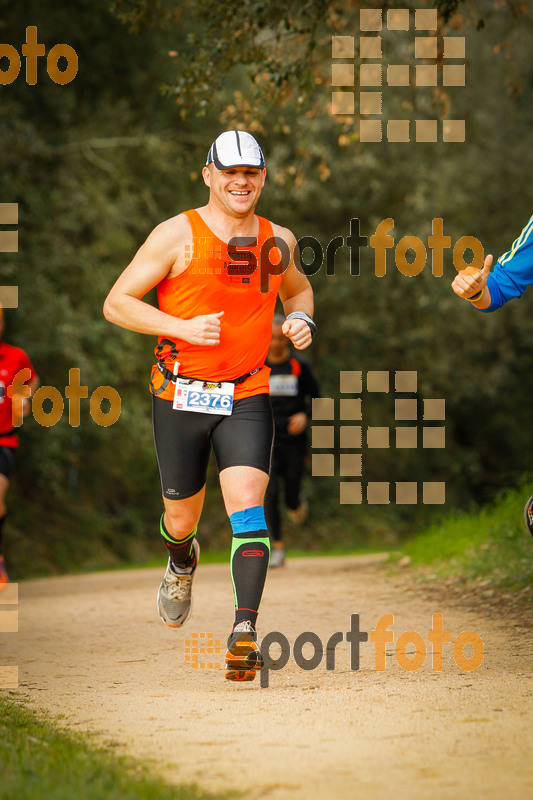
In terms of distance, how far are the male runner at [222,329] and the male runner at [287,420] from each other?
5.10 metres

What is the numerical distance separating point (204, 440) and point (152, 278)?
0.85m

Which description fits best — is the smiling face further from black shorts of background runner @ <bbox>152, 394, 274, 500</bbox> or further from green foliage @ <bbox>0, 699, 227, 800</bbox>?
green foliage @ <bbox>0, 699, 227, 800</bbox>

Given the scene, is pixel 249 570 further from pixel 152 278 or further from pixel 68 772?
pixel 68 772

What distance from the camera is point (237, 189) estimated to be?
4953mm

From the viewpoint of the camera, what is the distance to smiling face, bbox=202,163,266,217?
4.94m

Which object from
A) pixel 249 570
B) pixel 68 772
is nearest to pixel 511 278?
pixel 249 570

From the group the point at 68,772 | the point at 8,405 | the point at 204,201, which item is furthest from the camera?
the point at 204,201

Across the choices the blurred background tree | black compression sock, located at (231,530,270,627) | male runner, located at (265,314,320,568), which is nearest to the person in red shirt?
the blurred background tree

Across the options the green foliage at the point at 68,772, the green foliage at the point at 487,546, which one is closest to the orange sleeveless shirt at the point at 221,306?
the green foliage at the point at 68,772

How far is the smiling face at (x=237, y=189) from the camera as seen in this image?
4941mm

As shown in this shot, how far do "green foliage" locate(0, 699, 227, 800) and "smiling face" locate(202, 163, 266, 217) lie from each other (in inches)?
101

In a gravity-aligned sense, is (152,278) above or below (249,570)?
above

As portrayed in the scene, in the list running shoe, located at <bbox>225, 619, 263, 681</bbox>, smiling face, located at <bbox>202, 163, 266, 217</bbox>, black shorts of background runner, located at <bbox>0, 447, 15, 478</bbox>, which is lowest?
running shoe, located at <bbox>225, 619, 263, 681</bbox>

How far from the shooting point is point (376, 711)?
12.7 feet
